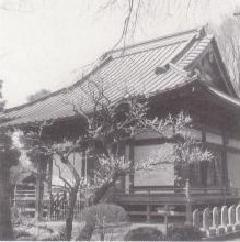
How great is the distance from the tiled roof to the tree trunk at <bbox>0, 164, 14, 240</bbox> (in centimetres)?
254

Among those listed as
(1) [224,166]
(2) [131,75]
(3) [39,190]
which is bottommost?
(3) [39,190]

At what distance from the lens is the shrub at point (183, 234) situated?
625 centimetres

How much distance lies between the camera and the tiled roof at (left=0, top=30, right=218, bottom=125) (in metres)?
9.94

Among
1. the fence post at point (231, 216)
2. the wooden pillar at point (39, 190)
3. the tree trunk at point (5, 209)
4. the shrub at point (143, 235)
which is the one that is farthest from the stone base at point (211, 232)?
the wooden pillar at point (39, 190)

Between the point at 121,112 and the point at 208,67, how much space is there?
416 centimetres

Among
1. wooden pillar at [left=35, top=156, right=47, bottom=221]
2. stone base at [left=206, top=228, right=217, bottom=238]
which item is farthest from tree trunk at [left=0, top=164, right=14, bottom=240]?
stone base at [left=206, top=228, right=217, bottom=238]

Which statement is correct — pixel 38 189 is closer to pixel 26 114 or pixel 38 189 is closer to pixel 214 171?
pixel 26 114

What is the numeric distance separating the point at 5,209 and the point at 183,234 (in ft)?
8.92

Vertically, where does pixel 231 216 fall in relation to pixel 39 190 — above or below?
below

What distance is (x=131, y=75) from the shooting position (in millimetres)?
11430

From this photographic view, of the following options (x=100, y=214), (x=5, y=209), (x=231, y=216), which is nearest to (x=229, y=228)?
(x=231, y=216)

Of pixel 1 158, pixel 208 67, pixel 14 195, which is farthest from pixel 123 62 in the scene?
pixel 1 158

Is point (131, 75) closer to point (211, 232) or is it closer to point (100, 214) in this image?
point (211, 232)

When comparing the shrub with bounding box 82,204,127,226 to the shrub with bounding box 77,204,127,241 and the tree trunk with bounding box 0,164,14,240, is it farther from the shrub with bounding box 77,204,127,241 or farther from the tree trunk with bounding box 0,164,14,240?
the tree trunk with bounding box 0,164,14,240
